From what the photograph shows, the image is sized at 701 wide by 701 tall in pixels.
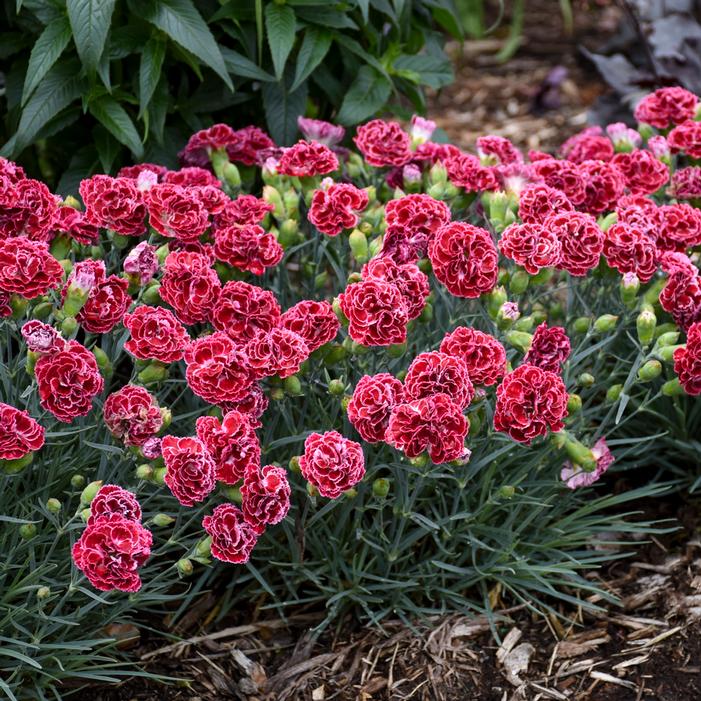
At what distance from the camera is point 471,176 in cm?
264

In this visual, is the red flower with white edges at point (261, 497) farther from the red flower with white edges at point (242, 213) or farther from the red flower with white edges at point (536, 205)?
the red flower with white edges at point (536, 205)

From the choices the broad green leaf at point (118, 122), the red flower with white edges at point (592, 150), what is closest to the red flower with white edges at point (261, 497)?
the broad green leaf at point (118, 122)

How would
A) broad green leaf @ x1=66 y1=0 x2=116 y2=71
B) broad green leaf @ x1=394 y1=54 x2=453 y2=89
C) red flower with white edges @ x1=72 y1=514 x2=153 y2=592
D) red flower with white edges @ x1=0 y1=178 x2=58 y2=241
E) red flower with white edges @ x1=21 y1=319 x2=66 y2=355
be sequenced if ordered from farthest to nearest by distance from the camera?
broad green leaf @ x1=394 y1=54 x2=453 y2=89 < broad green leaf @ x1=66 y1=0 x2=116 y2=71 < red flower with white edges @ x1=0 y1=178 x2=58 y2=241 < red flower with white edges @ x1=21 y1=319 x2=66 y2=355 < red flower with white edges @ x1=72 y1=514 x2=153 y2=592

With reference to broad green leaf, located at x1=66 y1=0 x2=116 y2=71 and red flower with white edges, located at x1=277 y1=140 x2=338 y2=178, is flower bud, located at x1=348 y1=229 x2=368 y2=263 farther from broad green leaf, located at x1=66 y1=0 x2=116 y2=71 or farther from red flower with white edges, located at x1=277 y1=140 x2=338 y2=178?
broad green leaf, located at x1=66 y1=0 x2=116 y2=71

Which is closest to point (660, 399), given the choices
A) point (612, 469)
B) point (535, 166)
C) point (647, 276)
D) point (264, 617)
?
point (612, 469)

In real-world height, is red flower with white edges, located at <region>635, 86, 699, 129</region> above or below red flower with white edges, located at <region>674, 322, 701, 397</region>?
above

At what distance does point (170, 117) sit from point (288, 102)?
0.37 m

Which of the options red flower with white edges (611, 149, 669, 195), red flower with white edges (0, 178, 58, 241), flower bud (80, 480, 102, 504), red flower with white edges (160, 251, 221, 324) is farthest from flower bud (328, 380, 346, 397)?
red flower with white edges (611, 149, 669, 195)

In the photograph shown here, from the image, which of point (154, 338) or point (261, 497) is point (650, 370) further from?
point (154, 338)

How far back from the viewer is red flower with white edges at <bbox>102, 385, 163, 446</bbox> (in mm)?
1970

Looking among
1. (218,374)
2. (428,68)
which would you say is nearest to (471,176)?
(428,68)

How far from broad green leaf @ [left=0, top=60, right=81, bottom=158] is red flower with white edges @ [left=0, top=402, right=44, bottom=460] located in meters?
1.00

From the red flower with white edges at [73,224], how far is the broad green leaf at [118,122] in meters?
0.35

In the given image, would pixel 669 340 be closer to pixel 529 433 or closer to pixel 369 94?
pixel 529 433
